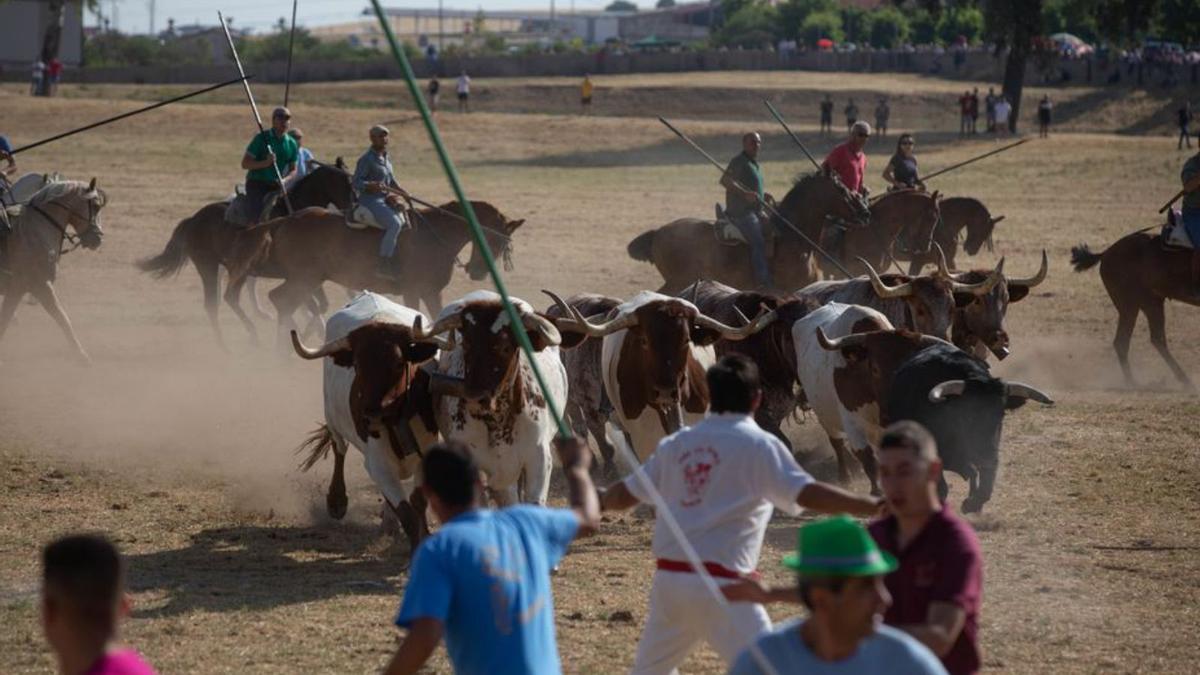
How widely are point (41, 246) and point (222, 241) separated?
2454mm

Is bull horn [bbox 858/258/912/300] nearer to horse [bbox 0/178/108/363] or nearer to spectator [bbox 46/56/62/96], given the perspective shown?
horse [bbox 0/178/108/363]

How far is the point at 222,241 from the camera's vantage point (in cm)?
2236

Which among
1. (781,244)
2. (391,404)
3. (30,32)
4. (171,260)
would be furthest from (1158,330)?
(30,32)

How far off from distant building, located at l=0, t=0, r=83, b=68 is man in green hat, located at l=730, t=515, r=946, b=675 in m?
79.4

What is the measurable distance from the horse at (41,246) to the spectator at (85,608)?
1594 cm

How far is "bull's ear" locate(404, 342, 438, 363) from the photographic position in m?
11.4

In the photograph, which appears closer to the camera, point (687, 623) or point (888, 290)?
point (687, 623)

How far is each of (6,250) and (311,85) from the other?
50318 mm

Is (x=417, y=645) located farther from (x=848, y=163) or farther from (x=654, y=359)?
(x=848, y=163)

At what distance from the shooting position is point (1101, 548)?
11664mm

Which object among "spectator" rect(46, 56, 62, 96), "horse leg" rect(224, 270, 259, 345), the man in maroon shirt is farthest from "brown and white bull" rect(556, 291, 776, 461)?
"spectator" rect(46, 56, 62, 96)

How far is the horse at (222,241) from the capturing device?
21594mm

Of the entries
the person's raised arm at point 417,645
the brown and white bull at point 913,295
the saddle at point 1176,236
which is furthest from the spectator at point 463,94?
the person's raised arm at point 417,645

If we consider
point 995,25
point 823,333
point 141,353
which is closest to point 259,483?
point 823,333
